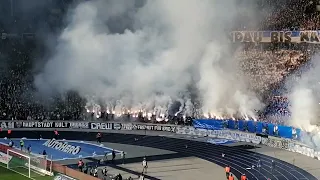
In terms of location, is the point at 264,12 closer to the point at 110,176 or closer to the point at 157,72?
the point at 157,72

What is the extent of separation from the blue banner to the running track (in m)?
3.04

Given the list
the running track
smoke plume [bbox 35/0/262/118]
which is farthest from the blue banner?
smoke plume [bbox 35/0/262/118]

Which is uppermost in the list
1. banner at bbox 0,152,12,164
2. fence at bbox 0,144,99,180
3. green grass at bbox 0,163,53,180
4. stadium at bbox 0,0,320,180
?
stadium at bbox 0,0,320,180

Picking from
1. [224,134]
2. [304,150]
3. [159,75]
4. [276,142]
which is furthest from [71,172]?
[159,75]

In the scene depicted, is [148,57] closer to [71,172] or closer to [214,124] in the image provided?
[214,124]

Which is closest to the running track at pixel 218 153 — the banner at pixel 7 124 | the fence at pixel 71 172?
the banner at pixel 7 124

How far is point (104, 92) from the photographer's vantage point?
48875mm

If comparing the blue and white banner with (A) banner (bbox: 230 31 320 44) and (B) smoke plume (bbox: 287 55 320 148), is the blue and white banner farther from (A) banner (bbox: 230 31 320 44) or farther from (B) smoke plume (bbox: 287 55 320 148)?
(A) banner (bbox: 230 31 320 44)

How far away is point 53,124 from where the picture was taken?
43.2m

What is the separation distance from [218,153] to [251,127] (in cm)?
589

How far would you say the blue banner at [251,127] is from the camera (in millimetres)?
35656

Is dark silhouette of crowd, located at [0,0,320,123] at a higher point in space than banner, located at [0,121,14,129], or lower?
higher

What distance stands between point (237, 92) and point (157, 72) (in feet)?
23.0

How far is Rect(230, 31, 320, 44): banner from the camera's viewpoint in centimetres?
4831
